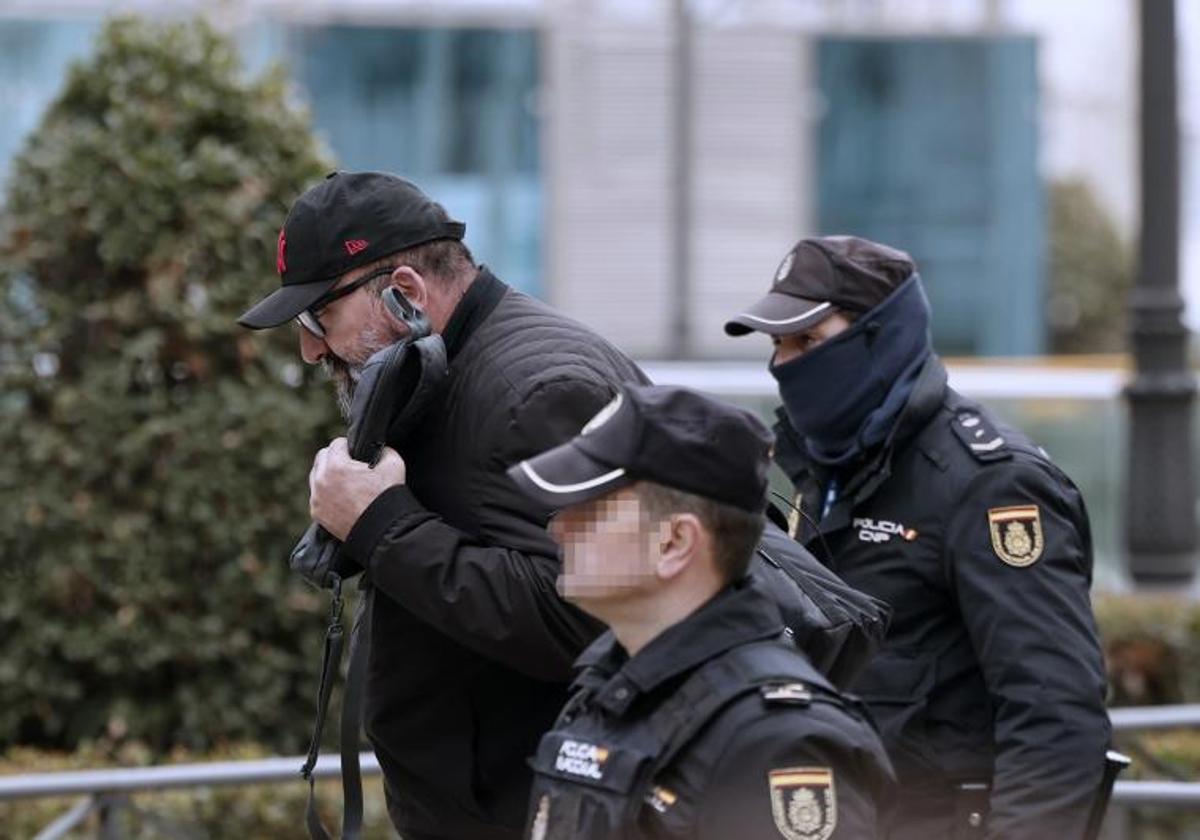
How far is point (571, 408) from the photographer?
3.09 meters

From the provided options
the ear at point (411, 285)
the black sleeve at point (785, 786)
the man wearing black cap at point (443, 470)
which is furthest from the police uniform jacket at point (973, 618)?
→ the black sleeve at point (785, 786)

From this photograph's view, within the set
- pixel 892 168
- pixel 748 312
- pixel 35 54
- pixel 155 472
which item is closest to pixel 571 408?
pixel 748 312

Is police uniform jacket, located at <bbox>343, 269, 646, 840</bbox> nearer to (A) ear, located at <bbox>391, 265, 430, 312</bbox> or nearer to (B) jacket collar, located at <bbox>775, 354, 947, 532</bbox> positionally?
(A) ear, located at <bbox>391, 265, 430, 312</bbox>

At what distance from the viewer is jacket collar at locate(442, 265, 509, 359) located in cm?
326

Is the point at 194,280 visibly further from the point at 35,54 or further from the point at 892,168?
the point at 892,168

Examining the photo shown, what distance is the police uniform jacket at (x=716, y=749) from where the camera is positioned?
2266 mm

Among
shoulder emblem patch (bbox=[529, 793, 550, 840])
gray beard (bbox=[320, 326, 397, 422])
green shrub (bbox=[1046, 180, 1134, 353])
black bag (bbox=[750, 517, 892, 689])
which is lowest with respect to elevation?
green shrub (bbox=[1046, 180, 1134, 353])

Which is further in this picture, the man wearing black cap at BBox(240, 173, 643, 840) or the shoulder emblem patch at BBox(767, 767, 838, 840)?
the man wearing black cap at BBox(240, 173, 643, 840)

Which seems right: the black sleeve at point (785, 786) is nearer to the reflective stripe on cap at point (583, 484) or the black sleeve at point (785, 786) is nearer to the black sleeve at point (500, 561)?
the reflective stripe on cap at point (583, 484)

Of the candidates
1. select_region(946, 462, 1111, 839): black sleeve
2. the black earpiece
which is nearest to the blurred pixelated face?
the black earpiece

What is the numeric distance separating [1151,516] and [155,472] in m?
4.88

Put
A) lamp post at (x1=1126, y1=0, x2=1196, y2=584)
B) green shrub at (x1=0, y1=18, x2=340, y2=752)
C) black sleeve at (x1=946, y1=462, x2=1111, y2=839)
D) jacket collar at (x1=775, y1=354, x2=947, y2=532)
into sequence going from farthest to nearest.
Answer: lamp post at (x1=1126, y1=0, x2=1196, y2=584) → green shrub at (x1=0, y1=18, x2=340, y2=752) → jacket collar at (x1=775, y1=354, x2=947, y2=532) → black sleeve at (x1=946, y1=462, x2=1111, y2=839)

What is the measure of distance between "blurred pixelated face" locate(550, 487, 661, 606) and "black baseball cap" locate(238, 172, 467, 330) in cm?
87

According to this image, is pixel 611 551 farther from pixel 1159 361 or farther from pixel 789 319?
pixel 1159 361
